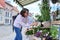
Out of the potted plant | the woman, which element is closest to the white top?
the woman

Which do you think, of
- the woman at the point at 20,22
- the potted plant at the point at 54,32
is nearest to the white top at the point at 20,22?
the woman at the point at 20,22

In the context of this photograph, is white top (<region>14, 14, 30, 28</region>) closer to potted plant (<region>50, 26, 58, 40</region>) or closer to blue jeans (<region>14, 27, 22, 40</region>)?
blue jeans (<region>14, 27, 22, 40</region>)

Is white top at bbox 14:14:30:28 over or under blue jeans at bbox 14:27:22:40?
over

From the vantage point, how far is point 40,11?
5.57 feet

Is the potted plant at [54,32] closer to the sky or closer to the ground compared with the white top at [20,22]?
closer to the ground

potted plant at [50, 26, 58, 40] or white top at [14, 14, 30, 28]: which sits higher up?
white top at [14, 14, 30, 28]

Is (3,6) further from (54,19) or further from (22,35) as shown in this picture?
(54,19)

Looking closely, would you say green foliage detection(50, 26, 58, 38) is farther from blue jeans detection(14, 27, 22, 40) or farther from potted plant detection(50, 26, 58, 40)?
blue jeans detection(14, 27, 22, 40)

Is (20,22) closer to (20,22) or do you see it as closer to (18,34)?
(20,22)

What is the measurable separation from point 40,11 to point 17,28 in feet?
0.95

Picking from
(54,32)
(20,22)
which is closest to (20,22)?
(20,22)

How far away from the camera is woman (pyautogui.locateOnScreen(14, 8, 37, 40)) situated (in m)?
1.68

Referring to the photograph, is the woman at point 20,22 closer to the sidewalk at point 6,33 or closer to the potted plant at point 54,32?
the sidewalk at point 6,33

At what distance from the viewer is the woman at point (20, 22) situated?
168cm
